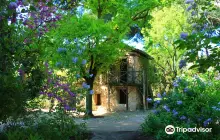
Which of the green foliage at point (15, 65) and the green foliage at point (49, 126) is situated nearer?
the green foliage at point (15, 65)

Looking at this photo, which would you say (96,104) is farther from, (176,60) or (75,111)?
(75,111)

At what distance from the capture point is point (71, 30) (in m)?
16.0

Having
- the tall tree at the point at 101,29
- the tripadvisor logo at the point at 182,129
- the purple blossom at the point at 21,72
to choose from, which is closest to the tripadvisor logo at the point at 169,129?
the tripadvisor logo at the point at 182,129

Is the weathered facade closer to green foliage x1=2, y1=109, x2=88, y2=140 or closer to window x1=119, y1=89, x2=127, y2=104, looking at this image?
window x1=119, y1=89, x2=127, y2=104

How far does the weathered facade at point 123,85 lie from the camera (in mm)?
24766

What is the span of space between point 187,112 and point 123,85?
17508 millimetres

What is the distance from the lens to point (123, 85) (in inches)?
977

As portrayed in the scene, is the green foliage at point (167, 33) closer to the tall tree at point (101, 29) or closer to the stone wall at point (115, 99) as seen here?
the stone wall at point (115, 99)

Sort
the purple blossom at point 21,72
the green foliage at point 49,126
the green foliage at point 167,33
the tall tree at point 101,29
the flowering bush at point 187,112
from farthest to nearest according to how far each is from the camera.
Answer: the green foliage at point 167,33 → the tall tree at point 101,29 → the flowering bush at point 187,112 → the green foliage at point 49,126 → the purple blossom at point 21,72

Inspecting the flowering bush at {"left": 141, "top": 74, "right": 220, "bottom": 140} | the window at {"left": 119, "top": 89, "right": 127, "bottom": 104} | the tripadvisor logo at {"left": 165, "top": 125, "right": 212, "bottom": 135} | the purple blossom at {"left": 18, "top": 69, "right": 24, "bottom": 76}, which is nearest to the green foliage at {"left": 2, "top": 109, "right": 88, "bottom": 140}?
the purple blossom at {"left": 18, "top": 69, "right": 24, "bottom": 76}

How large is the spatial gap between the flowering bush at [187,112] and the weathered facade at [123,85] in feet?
51.1

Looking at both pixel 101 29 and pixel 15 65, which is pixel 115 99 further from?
pixel 15 65

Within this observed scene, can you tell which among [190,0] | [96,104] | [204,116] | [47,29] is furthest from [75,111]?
[96,104]

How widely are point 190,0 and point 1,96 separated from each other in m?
3.71
